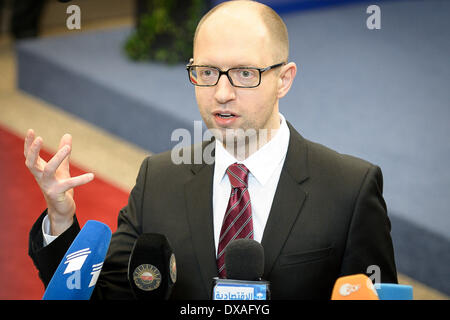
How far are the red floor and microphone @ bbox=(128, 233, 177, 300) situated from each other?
7.72 ft

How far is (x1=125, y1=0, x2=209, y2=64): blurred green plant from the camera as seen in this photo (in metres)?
5.57

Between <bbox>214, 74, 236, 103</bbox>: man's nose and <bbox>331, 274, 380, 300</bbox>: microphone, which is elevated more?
<bbox>214, 74, 236, 103</bbox>: man's nose

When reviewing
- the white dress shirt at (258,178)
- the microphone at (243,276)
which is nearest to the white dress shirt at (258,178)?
the white dress shirt at (258,178)

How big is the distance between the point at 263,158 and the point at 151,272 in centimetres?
51

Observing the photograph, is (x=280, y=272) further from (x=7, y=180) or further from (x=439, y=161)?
(x=7, y=180)

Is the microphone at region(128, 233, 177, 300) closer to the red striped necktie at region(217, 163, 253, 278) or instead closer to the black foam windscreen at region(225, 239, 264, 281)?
the black foam windscreen at region(225, 239, 264, 281)

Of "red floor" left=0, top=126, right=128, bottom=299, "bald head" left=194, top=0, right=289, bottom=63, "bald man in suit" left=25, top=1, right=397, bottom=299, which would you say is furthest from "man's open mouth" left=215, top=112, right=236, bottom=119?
"red floor" left=0, top=126, right=128, bottom=299

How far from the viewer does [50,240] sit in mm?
1471

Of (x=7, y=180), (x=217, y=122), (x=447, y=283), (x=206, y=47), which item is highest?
(x=206, y=47)

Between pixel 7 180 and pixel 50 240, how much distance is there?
334 cm

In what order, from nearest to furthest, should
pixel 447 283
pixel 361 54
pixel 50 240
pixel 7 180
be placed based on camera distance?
pixel 50 240 → pixel 447 283 → pixel 7 180 → pixel 361 54

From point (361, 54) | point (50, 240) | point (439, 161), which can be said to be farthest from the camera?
point (361, 54)

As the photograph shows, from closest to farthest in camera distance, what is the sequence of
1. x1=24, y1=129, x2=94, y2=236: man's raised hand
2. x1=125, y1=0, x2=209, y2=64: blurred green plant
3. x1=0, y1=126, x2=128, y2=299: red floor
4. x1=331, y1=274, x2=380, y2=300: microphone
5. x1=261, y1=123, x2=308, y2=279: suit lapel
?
1. x1=331, y1=274, x2=380, y2=300: microphone
2. x1=24, y1=129, x2=94, y2=236: man's raised hand
3. x1=261, y1=123, x2=308, y2=279: suit lapel
4. x1=0, y1=126, x2=128, y2=299: red floor
5. x1=125, y1=0, x2=209, y2=64: blurred green plant

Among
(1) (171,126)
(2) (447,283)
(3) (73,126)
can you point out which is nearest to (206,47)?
(2) (447,283)
